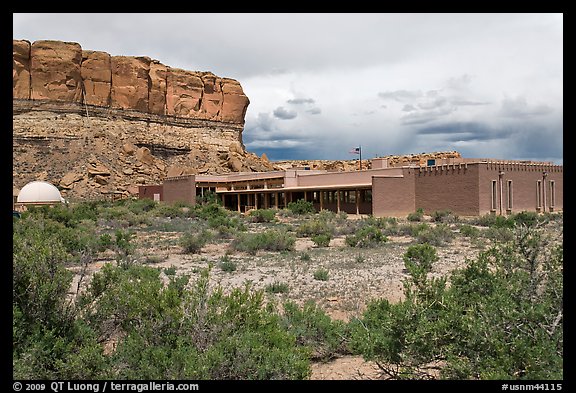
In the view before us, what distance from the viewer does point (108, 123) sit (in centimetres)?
6638

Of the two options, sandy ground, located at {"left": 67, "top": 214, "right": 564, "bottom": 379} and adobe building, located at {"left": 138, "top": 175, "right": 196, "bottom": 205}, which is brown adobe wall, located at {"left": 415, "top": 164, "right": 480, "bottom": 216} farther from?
adobe building, located at {"left": 138, "top": 175, "right": 196, "bottom": 205}

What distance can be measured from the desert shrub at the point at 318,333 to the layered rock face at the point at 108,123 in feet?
178

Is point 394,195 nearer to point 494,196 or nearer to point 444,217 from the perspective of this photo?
point 444,217

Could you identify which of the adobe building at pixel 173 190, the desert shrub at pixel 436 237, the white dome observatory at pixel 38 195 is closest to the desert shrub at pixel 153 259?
the desert shrub at pixel 436 237

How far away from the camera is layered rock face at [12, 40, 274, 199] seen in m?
58.8

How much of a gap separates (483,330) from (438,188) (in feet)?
107

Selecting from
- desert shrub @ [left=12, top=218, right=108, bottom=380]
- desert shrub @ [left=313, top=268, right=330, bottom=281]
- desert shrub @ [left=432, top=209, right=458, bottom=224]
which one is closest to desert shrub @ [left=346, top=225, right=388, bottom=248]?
desert shrub @ [left=313, top=268, right=330, bottom=281]

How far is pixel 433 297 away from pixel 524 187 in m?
34.9

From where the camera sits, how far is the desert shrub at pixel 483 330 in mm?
4234

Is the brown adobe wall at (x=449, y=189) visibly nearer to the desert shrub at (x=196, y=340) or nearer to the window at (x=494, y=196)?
the window at (x=494, y=196)

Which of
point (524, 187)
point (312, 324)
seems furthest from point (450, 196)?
point (312, 324)

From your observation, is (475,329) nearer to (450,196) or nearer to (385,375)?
(385,375)

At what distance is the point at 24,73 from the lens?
62281 mm

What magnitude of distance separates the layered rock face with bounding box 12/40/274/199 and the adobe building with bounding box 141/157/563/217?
1004 inches
